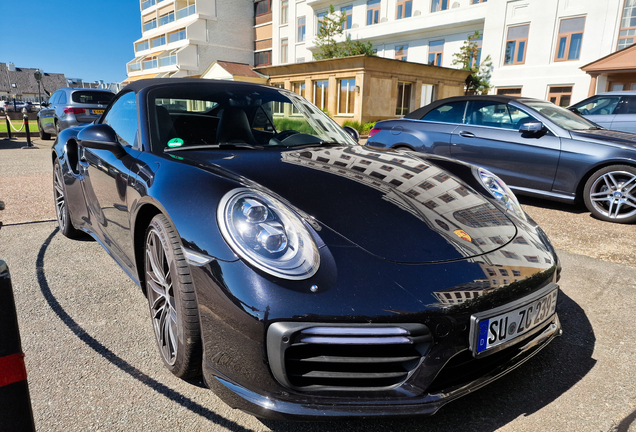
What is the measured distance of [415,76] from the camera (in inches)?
867

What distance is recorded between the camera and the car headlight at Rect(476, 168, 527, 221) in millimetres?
2316

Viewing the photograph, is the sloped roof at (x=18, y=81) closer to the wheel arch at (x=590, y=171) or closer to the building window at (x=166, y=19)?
the building window at (x=166, y=19)

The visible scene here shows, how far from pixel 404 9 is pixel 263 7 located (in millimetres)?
19127

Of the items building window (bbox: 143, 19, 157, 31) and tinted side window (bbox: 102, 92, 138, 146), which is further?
building window (bbox: 143, 19, 157, 31)

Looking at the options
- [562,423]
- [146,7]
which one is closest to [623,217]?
[562,423]

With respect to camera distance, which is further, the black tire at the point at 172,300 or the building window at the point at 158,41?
the building window at the point at 158,41

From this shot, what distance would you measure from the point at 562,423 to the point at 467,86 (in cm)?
2481

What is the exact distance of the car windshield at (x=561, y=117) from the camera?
212 inches

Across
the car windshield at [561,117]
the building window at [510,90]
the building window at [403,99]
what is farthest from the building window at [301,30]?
the car windshield at [561,117]

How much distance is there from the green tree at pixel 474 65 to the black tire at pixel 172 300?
944 inches

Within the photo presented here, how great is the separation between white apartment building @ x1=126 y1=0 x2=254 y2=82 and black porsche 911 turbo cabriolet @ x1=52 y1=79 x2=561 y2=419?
140 feet

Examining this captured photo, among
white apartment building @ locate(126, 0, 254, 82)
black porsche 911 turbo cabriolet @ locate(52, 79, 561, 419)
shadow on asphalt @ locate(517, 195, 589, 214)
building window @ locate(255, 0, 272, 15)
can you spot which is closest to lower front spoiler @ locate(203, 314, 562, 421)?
black porsche 911 turbo cabriolet @ locate(52, 79, 561, 419)

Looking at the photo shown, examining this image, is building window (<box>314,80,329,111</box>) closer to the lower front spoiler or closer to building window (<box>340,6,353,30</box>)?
building window (<box>340,6,353,30</box>)

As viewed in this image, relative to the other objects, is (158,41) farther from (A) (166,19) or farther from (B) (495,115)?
(B) (495,115)
